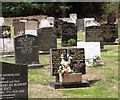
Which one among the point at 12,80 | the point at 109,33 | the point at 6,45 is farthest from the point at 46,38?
the point at 12,80

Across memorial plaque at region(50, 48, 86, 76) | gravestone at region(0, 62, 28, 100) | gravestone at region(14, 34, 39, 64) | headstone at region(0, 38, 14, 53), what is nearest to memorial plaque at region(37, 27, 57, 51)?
headstone at region(0, 38, 14, 53)

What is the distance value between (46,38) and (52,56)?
5903mm

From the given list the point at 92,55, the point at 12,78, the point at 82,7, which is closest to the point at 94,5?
the point at 82,7

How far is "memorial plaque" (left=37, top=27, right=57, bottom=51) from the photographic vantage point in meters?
15.9

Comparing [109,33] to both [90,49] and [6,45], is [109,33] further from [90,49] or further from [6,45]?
[90,49]

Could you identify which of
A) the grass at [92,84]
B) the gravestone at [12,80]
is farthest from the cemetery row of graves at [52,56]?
the grass at [92,84]

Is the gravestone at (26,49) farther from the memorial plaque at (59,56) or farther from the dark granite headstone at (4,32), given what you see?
the dark granite headstone at (4,32)

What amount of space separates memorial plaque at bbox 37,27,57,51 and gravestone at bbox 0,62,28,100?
8249mm

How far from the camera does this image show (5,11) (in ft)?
113

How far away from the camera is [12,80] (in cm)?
767

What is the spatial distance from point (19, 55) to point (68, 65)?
126 inches

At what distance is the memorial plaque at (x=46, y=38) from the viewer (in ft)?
52.2

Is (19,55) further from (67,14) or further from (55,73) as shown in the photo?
(67,14)

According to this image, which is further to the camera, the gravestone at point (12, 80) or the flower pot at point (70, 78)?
the flower pot at point (70, 78)
